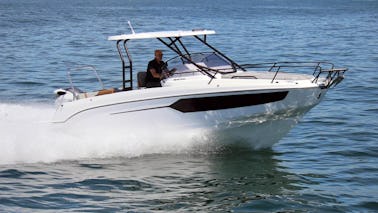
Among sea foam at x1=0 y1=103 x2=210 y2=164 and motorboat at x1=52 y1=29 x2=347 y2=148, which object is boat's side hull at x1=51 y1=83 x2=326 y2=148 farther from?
sea foam at x1=0 y1=103 x2=210 y2=164

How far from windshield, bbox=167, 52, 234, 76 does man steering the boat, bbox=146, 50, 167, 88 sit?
21 cm

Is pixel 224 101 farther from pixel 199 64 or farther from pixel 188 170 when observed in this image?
pixel 188 170

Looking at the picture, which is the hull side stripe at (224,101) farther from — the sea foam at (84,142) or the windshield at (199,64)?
the windshield at (199,64)

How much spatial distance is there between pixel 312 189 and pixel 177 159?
2.82 metres

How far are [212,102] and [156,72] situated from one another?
1316mm

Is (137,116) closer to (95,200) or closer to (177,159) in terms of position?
(177,159)

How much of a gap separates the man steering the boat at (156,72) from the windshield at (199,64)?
0.21 metres

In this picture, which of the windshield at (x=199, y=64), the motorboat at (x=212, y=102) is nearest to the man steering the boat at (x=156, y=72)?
the motorboat at (x=212, y=102)

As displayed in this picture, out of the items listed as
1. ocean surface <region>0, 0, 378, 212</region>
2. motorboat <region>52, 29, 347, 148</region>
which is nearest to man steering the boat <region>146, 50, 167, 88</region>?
motorboat <region>52, 29, 347, 148</region>

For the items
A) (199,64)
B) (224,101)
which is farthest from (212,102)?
(199,64)

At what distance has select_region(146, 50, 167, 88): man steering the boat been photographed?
1357cm

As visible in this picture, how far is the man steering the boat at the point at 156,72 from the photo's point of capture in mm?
13570

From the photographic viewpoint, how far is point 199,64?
1380 centimetres

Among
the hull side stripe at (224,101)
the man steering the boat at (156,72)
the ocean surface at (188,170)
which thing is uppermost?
the man steering the boat at (156,72)
